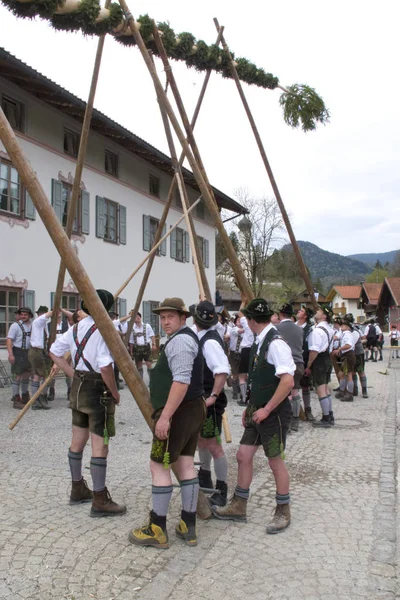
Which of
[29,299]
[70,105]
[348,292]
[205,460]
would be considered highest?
[70,105]

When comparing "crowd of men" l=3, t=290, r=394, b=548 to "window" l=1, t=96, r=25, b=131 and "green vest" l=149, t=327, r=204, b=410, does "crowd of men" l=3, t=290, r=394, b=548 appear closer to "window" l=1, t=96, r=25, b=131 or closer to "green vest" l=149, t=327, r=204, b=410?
"green vest" l=149, t=327, r=204, b=410

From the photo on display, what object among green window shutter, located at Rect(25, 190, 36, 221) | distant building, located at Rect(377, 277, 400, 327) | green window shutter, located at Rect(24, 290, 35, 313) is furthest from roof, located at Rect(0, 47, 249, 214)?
distant building, located at Rect(377, 277, 400, 327)

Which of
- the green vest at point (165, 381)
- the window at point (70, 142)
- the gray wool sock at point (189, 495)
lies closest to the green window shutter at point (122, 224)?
the window at point (70, 142)

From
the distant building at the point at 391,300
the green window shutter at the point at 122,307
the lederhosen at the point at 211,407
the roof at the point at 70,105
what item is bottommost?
the lederhosen at the point at 211,407

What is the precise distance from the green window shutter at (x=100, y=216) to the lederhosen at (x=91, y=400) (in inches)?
577

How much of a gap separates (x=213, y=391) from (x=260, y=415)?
0.67 m

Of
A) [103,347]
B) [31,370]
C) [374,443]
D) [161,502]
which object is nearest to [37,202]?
[103,347]

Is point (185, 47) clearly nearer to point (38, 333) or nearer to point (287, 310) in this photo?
point (287, 310)

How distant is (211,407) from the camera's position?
5.02 meters

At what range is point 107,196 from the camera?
19656mm

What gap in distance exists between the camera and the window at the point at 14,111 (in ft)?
49.6

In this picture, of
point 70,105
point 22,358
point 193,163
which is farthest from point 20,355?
point 70,105

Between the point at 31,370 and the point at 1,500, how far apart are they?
5853 millimetres

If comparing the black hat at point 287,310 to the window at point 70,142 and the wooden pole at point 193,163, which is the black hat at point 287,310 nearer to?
the wooden pole at point 193,163
